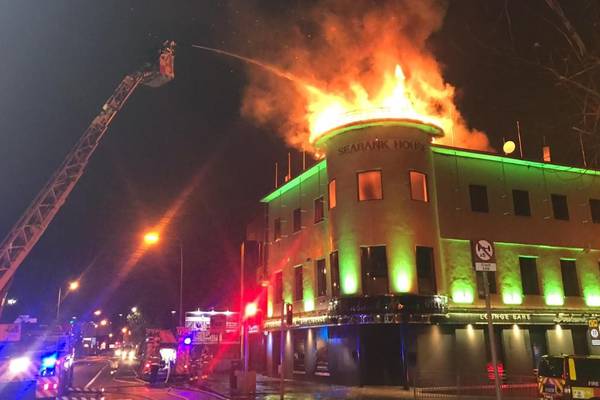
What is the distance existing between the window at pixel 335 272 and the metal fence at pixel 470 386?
5.23m

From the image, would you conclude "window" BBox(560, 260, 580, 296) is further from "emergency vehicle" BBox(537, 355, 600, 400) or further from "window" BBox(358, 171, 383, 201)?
"emergency vehicle" BBox(537, 355, 600, 400)

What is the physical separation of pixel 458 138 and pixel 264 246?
1396 centimetres

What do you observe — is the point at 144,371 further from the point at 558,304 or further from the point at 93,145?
the point at 558,304

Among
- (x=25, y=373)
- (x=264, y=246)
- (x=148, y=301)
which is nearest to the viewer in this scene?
(x=25, y=373)

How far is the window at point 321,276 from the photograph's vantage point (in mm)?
26906

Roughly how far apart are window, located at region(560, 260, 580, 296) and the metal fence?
563 centimetres

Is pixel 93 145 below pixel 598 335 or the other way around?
the other way around

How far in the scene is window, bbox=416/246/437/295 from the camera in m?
23.6

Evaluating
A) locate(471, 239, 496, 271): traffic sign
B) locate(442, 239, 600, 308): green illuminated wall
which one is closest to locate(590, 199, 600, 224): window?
locate(442, 239, 600, 308): green illuminated wall

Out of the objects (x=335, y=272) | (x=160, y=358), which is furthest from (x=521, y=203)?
(x=160, y=358)

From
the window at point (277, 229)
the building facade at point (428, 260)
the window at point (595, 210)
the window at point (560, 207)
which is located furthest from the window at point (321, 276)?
the window at point (595, 210)

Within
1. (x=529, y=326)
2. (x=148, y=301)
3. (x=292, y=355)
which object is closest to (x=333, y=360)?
(x=292, y=355)

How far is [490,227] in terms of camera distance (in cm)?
2630

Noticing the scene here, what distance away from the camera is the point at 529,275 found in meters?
27.0
